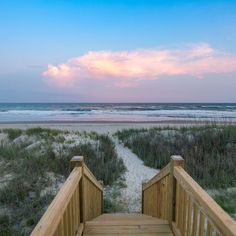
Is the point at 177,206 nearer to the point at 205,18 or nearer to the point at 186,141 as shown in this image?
the point at 186,141

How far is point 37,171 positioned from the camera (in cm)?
740

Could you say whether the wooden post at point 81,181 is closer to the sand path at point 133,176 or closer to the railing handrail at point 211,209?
the railing handrail at point 211,209

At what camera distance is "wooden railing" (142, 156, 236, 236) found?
4.86 feet

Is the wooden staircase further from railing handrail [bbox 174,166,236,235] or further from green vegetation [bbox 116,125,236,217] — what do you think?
green vegetation [bbox 116,125,236,217]

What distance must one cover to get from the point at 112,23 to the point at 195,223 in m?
15.5

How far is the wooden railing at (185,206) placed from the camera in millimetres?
1482

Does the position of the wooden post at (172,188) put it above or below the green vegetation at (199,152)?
above

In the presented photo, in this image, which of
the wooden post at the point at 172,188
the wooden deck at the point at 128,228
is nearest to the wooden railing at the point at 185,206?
the wooden post at the point at 172,188

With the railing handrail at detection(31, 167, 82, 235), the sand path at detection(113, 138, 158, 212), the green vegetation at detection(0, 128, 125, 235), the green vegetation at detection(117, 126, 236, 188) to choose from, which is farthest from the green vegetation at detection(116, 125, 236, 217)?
the railing handrail at detection(31, 167, 82, 235)

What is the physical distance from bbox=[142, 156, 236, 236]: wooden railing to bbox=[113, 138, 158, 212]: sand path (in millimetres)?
2059

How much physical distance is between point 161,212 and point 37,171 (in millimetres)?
4869

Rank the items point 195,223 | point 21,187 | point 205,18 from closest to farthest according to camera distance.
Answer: point 195,223
point 21,187
point 205,18

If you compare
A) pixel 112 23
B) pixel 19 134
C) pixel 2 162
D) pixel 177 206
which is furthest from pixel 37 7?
pixel 177 206

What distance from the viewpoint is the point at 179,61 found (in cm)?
2023
